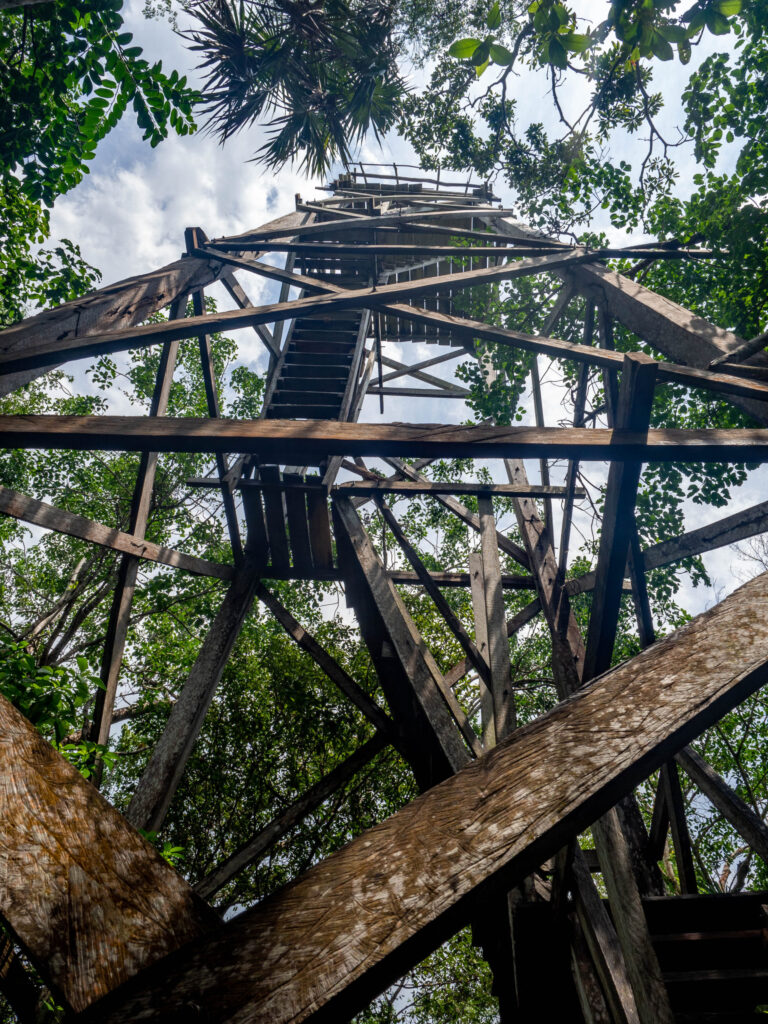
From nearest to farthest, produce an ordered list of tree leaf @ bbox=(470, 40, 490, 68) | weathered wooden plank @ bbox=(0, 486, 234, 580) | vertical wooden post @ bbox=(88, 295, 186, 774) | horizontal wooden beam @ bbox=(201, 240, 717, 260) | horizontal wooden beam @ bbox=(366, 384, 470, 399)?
1. tree leaf @ bbox=(470, 40, 490, 68)
2. weathered wooden plank @ bbox=(0, 486, 234, 580)
3. vertical wooden post @ bbox=(88, 295, 186, 774)
4. horizontal wooden beam @ bbox=(201, 240, 717, 260)
5. horizontal wooden beam @ bbox=(366, 384, 470, 399)

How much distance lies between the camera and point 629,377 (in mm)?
1926

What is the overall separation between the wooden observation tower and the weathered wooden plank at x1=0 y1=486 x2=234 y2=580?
28 millimetres

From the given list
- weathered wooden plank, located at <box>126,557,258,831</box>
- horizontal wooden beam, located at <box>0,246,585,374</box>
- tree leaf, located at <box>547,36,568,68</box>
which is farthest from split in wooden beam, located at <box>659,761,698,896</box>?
tree leaf, located at <box>547,36,568,68</box>

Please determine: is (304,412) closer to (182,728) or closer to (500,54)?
(182,728)

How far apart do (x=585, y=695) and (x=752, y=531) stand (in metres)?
3.08

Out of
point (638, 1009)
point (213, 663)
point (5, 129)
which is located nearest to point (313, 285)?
point (213, 663)

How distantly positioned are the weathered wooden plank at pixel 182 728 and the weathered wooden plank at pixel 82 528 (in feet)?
2.09

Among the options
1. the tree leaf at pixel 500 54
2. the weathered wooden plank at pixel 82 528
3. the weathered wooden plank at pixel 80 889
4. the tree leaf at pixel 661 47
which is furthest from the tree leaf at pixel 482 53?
the weathered wooden plank at pixel 82 528

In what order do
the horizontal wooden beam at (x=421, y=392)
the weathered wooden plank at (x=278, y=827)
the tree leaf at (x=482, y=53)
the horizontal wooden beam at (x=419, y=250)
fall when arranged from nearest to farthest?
the tree leaf at (x=482, y=53), the horizontal wooden beam at (x=419, y=250), the weathered wooden plank at (x=278, y=827), the horizontal wooden beam at (x=421, y=392)

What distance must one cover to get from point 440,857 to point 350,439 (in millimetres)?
1345

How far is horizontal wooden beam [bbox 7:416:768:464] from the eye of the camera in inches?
73.7

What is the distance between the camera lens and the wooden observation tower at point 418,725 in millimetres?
697

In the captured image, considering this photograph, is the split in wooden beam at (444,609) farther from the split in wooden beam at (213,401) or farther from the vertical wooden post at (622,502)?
the vertical wooden post at (622,502)

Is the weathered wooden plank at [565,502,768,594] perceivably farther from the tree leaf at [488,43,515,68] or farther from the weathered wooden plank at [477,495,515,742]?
the tree leaf at [488,43,515,68]
